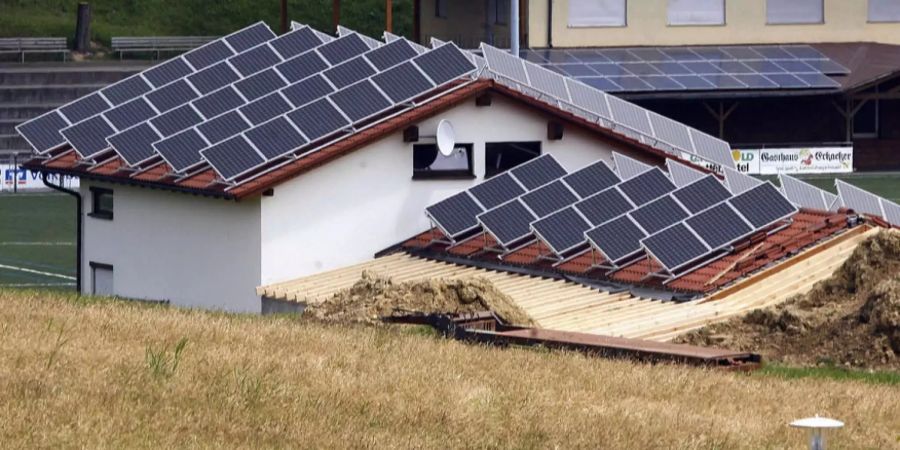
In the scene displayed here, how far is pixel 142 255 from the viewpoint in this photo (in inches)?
1451

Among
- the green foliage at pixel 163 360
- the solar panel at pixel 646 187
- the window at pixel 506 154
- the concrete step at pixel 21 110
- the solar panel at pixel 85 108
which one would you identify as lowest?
the green foliage at pixel 163 360

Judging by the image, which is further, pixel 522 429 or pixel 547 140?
pixel 547 140

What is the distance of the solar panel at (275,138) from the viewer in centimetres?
3416

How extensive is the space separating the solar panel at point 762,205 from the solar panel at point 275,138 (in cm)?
866

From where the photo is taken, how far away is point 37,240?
154ft

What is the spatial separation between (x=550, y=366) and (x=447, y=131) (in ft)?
60.3

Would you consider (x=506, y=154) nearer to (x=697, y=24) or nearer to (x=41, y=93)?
(x=697, y=24)

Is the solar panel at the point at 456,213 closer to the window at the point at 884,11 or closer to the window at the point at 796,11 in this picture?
the window at the point at 796,11

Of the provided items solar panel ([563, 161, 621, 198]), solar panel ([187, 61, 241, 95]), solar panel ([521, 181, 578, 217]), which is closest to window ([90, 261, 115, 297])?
solar panel ([187, 61, 241, 95])

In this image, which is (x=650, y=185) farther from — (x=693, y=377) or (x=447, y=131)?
(x=693, y=377)

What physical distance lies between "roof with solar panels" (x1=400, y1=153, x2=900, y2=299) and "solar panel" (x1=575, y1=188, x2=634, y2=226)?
2 centimetres

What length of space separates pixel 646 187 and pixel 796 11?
40.8 m

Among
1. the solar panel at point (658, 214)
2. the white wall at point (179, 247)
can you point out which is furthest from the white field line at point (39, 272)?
the solar panel at point (658, 214)

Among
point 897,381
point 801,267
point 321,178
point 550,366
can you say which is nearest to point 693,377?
point 550,366
